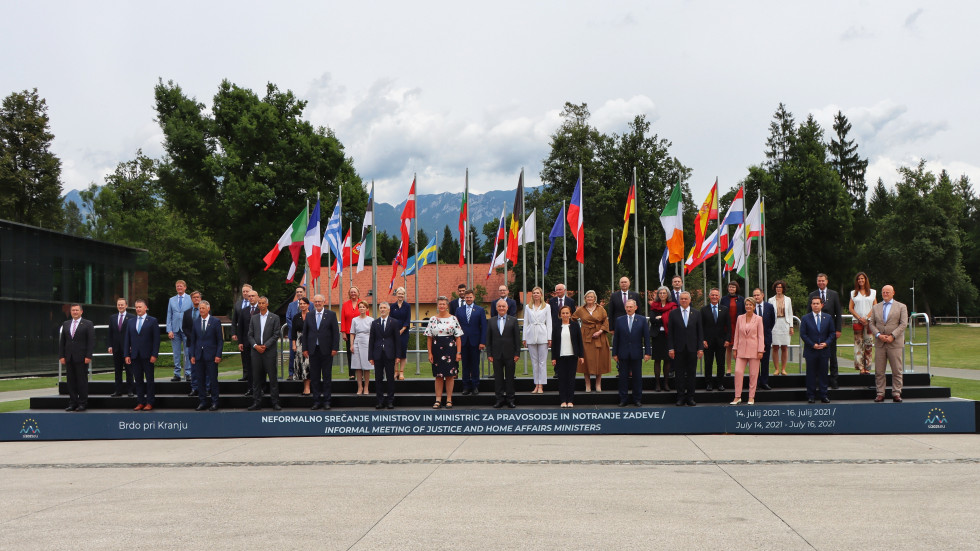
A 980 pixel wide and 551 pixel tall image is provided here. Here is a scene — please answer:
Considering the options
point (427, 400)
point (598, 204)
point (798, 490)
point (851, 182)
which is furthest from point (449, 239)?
point (798, 490)

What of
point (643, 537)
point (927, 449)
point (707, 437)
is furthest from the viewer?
point (707, 437)

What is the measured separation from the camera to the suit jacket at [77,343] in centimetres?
1375

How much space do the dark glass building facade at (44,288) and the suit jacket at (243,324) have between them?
57.0ft

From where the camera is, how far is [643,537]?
552cm

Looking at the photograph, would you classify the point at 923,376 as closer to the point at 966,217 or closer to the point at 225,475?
the point at 225,475

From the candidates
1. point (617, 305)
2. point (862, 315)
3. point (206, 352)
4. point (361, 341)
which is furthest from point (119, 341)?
point (862, 315)

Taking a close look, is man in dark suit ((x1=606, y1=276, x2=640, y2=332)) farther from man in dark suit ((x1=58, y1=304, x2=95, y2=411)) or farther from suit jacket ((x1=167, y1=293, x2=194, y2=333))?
man in dark suit ((x1=58, y1=304, x2=95, y2=411))

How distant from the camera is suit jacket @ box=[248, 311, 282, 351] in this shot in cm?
1308

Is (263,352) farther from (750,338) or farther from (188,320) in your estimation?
(750,338)

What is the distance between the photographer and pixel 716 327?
13.1 metres

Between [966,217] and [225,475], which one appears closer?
[225,475]

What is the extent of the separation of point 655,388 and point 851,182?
195 feet

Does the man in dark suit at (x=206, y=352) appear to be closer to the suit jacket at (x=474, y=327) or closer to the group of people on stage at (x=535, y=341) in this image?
the group of people on stage at (x=535, y=341)

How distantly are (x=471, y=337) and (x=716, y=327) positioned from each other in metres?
4.14
